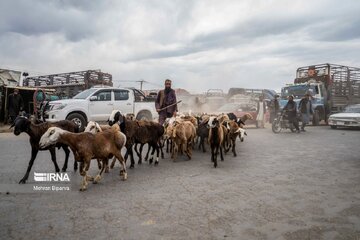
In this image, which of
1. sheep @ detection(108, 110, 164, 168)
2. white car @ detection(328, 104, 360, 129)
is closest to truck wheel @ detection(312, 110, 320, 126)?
white car @ detection(328, 104, 360, 129)

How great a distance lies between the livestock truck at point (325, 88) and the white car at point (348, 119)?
7.13ft

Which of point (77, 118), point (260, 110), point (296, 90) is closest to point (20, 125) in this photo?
point (77, 118)

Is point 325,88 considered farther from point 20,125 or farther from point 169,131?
point 20,125

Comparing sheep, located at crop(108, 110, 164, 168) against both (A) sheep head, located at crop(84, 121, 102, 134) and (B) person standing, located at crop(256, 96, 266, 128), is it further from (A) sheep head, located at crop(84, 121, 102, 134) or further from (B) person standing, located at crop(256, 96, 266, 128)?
(B) person standing, located at crop(256, 96, 266, 128)

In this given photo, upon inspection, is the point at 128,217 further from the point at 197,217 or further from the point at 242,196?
the point at 242,196

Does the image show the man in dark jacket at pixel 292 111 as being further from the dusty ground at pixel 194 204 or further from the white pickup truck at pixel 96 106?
the dusty ground at pixel 194 204

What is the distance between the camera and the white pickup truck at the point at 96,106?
1216 cm

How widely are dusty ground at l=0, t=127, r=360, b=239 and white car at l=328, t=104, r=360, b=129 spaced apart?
1147cm

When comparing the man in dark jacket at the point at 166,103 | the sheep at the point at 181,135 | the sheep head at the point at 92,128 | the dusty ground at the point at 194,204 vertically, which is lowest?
the dusty ground at the point at 194,204

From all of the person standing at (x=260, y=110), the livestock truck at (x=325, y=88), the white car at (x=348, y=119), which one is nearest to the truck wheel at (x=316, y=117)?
the livestock truck at (x=325, y=88)

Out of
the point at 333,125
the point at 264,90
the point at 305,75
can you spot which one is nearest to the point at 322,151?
the point at 333,125

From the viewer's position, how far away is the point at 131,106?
14.2 metres

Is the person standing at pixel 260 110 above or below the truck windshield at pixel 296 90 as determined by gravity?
below

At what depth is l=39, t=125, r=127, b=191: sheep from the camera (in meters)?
4.86
